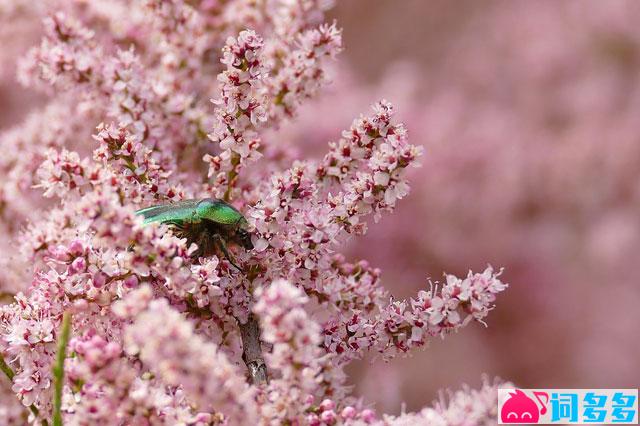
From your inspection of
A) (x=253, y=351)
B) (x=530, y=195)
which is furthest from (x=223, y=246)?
(x=530, y=195)

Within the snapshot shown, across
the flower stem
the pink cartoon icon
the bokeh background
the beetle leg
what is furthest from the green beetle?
the bokeh background

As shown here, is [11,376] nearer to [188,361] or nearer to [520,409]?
[188,361]

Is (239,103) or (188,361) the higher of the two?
(239,103)

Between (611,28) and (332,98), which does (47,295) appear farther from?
(611,28)

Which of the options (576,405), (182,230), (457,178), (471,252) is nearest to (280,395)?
(182,230)

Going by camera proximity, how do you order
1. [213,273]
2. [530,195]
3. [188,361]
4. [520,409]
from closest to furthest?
1. [188,361]
2. [213,273]
3. [520,409]
4. [530,195]

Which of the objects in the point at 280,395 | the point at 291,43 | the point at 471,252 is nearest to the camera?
the point at 280,395

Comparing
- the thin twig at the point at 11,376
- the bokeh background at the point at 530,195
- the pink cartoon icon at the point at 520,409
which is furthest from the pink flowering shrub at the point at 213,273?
the bokeh background at the point at 530,195
